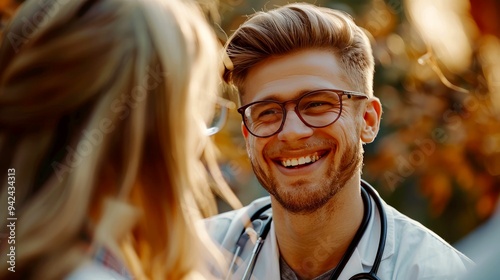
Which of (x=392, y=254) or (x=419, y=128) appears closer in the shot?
(x=392, y=254)

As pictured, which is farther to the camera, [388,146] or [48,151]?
[388,146]

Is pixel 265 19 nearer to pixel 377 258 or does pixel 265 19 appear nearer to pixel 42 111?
pixel 377 258

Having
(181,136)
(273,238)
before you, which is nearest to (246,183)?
(273,238)

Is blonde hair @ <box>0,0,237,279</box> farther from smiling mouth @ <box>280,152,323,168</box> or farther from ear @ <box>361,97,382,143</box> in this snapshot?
ear @ <box>361,97,382,143</box>

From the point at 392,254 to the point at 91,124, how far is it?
188 centimetres

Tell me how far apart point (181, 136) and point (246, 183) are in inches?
150

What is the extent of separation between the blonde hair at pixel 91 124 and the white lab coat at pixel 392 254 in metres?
1.59

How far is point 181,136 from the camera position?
163 centimetres

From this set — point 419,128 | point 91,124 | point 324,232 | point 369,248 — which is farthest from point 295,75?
point 419,128

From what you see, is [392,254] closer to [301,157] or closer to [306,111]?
Result: [301,157]

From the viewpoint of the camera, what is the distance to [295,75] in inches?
133

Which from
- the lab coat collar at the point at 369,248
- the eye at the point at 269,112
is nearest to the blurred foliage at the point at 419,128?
the eye at the point at 269,112

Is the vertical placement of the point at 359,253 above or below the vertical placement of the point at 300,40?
below

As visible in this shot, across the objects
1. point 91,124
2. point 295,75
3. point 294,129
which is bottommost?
point 294,129
